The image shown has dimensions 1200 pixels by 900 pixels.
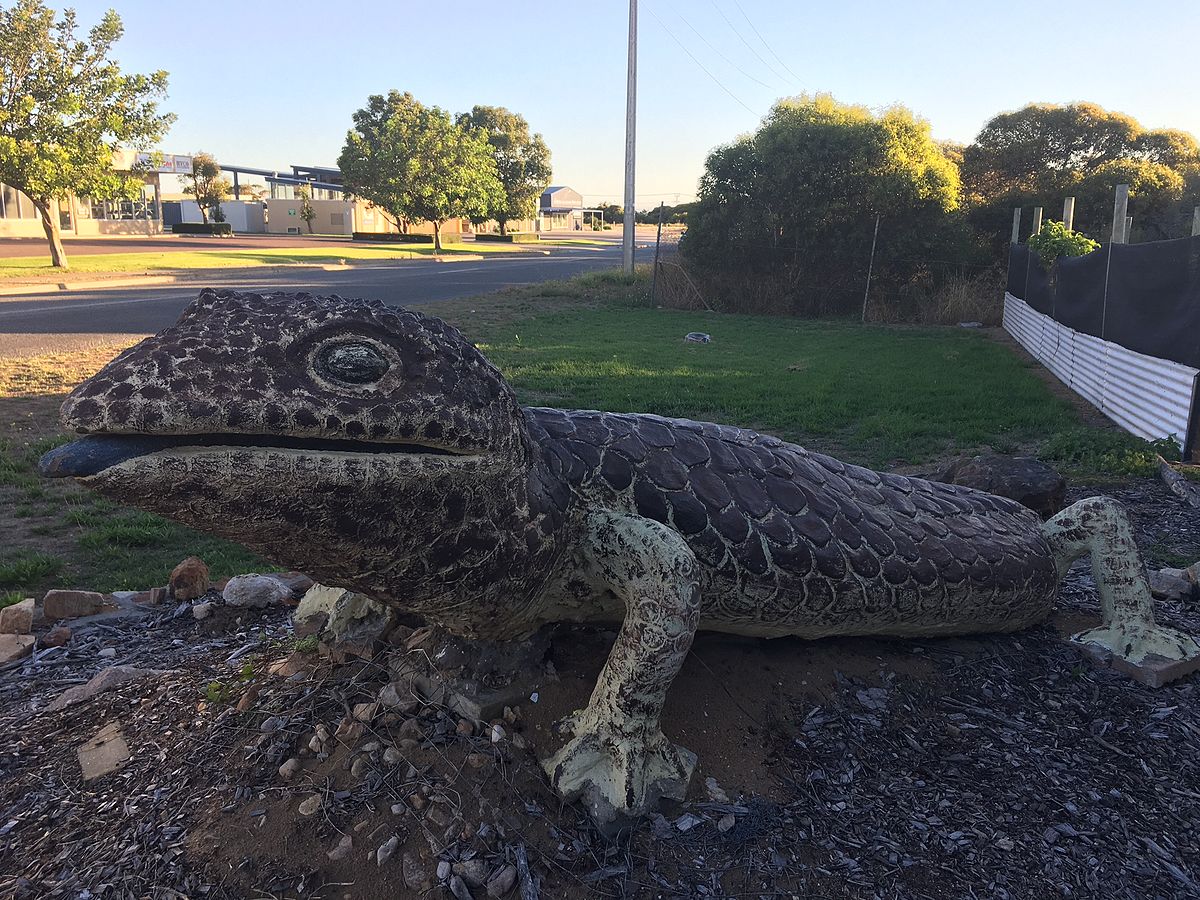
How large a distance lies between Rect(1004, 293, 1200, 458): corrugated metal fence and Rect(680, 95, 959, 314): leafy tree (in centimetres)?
771

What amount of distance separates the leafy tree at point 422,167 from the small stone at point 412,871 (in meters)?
46.7

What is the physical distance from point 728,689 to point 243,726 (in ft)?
5.64

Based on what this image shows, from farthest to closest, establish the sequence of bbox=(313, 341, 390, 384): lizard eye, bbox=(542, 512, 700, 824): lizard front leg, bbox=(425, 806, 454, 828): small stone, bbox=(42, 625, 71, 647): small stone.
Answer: bbox=(42, 625, 71, 647): small stone
bbox=(542, 512, 700, 824): lizard front leg
bbox=(425, 806, 454, 828): small stone
bbox=(313, 341, 390, 384): lizard eye

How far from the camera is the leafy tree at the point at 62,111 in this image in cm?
2109

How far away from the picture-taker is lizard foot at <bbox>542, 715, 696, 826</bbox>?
254cm

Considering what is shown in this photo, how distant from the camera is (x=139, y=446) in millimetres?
1849

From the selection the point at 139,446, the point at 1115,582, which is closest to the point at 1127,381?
the point at 1115,582

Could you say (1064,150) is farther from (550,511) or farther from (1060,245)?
(550,511)

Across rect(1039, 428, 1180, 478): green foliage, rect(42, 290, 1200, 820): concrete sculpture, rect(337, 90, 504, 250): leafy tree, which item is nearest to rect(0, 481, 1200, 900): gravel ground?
rect(42, 290, 1200, 820): concrete sculpture

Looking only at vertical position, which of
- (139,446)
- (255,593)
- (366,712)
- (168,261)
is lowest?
(255,593)

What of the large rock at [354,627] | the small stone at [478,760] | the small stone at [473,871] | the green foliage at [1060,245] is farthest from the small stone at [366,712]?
the green foliage at [1060,245]

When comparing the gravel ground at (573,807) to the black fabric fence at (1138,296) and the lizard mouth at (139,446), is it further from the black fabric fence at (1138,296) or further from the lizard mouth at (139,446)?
the black fabric fence at (1138,296)

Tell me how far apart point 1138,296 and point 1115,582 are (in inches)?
285

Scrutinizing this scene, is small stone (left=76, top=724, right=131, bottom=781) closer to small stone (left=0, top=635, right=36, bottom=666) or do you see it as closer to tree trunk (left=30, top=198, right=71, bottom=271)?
small stone (left=0, top=635, right=36, bottom=666)
